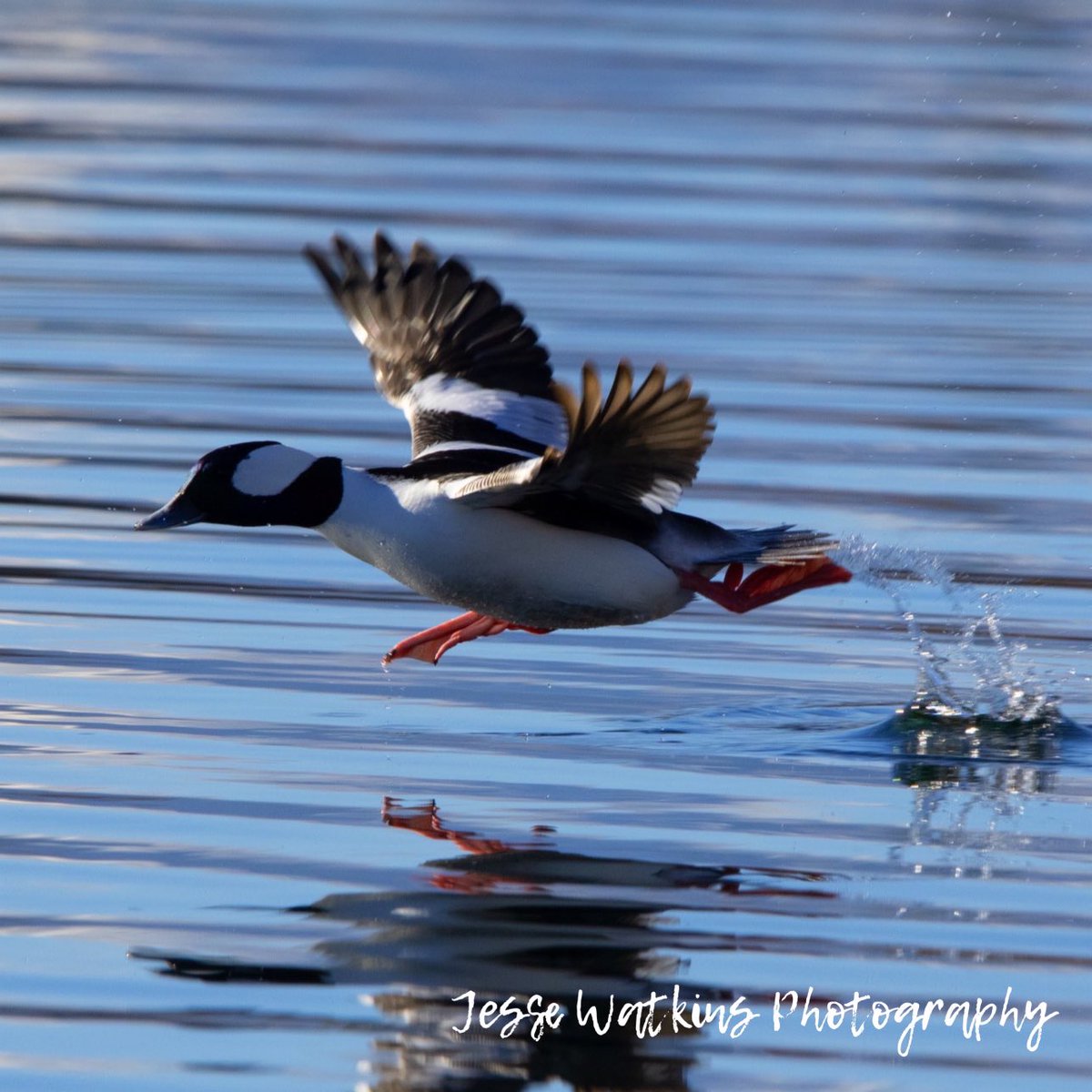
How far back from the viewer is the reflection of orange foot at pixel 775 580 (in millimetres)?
7734

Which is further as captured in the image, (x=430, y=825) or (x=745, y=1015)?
Answer: (x=430, y=825)

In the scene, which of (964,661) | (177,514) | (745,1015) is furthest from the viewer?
(964,661)

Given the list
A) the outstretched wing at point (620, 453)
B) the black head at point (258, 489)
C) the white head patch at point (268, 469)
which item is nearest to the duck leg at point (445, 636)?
the black head at point (258, 489)

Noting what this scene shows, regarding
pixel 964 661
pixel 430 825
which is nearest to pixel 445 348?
pixel 964 661

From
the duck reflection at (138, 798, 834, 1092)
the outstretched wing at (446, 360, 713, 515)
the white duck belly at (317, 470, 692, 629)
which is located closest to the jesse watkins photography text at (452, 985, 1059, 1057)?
the duck reflection at (138, 798, 834, 1092)

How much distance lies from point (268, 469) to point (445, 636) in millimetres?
806

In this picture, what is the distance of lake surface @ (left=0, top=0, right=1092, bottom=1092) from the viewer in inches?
201

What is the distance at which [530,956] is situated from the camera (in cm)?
534

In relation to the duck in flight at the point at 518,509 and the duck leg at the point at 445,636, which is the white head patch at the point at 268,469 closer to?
the duck in flight at the point at 518,509

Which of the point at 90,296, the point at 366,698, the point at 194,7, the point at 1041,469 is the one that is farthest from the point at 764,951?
the point at 194,7

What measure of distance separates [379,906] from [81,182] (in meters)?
13.3

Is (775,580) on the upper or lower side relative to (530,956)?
upper

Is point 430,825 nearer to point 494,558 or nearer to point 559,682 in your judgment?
point 494,558

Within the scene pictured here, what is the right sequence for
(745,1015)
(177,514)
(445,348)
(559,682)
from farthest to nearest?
(445,348) → (559,682) → (177,514) → (745,1015)
